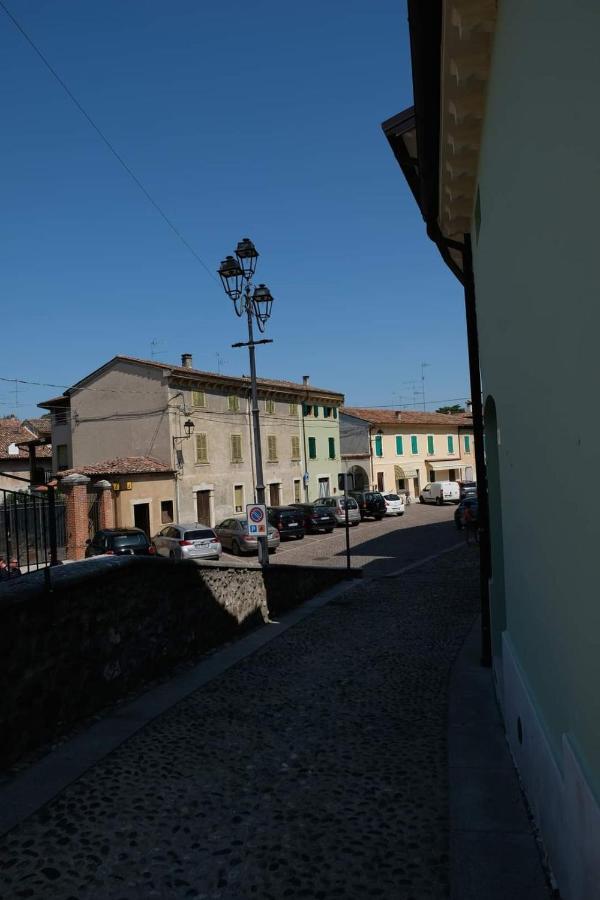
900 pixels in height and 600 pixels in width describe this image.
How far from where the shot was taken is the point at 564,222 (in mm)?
2531

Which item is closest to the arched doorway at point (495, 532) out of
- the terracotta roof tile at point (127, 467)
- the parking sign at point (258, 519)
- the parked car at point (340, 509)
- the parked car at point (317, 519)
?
the parking sign at point (258, 519)

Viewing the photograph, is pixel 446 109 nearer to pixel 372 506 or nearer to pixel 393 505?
pixel 372 506

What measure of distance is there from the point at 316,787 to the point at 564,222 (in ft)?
12.1

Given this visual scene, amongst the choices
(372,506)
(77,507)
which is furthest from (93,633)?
(372,506)

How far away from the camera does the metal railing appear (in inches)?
207

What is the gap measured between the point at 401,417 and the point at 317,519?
64.5 feet

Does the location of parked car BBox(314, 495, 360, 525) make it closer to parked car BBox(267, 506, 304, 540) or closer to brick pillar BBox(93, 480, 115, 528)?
parked car BBox(267, 506, 304, 540)

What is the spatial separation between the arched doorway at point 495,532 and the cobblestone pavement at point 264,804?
883 millimetres

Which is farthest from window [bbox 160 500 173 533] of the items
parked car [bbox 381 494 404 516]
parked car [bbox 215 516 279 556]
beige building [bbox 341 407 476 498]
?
beige building [bbox 341 407 476 498]

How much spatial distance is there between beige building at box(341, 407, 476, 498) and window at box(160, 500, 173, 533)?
707 inches

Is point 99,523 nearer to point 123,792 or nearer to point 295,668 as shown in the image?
point 295,668

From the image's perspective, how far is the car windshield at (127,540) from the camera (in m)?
19.7

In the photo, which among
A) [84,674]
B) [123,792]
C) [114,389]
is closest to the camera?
[123,792]

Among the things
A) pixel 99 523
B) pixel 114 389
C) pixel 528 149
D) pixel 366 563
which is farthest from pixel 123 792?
pixel 114 389
